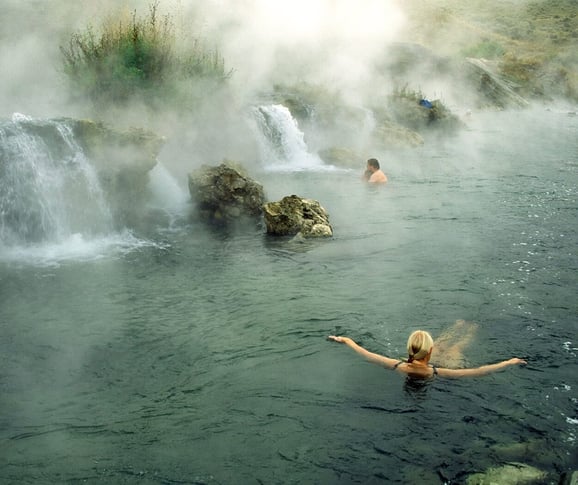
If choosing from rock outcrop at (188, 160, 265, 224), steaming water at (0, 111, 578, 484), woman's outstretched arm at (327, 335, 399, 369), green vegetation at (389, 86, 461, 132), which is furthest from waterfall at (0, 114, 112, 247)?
green vegetation at (389, 86, 461, 132)

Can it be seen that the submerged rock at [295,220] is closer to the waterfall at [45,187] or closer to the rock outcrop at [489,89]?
the waterfall at [45,187]

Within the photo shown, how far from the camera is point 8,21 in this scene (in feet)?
51.8

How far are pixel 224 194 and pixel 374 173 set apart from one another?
13.5ft

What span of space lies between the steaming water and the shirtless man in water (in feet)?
8.90

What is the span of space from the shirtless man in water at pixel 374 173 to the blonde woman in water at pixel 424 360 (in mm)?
7493

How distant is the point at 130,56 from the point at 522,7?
194 feet

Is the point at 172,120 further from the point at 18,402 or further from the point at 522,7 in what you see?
the point at 522,7

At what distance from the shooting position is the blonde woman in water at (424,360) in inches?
193

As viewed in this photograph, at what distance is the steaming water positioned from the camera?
4.06 meters

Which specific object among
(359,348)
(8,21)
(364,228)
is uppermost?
(8,21)

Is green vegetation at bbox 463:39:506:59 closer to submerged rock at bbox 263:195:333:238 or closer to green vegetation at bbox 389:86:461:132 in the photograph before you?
green vegetation at bbox 389:86:461:132

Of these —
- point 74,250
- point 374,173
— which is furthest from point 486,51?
point 74,250

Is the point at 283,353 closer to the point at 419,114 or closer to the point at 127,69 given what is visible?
the point at 127,69

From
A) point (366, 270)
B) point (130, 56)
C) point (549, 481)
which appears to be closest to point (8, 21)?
point (130, 56)
